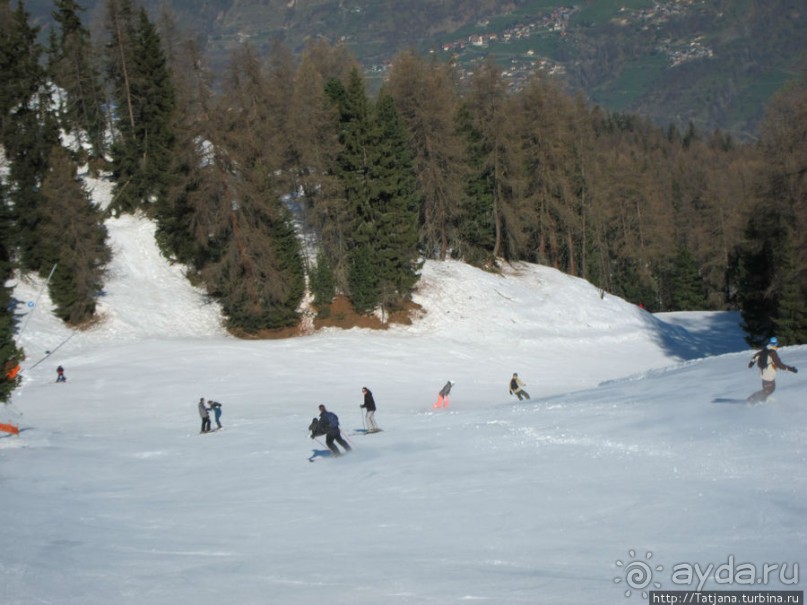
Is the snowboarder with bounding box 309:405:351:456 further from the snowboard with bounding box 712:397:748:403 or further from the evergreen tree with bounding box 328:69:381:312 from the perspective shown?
the evergreen tree with bounding box 328:69:381:312

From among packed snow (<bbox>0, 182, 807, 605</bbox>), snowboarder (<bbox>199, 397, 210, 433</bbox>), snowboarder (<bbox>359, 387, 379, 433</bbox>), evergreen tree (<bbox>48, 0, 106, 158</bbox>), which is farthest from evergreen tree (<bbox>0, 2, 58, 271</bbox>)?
snowboarder (<bbox>359, 387, 379, 433</bbox>)

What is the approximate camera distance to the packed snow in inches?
388

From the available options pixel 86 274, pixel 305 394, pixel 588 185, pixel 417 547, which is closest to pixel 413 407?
pixel 305 394

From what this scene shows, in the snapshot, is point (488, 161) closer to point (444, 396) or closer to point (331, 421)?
point (444, 396)

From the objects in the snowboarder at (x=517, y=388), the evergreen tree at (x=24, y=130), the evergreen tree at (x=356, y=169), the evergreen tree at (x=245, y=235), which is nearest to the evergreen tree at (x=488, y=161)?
the evergreen tree at (x=356, y=169)

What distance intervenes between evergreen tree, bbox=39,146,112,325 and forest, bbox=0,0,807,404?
108 millimetres

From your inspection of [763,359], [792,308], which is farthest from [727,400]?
[792,308]

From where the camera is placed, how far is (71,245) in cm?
4266

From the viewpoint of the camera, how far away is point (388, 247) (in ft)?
158

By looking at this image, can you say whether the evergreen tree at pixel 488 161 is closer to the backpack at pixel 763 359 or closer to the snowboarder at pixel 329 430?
the snowboarder at pixel 329 430

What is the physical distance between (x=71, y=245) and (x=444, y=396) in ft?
80.0

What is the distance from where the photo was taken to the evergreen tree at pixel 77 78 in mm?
58219

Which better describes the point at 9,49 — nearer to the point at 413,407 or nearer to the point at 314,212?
the point at 314,212

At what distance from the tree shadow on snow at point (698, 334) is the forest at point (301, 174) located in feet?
12.8
